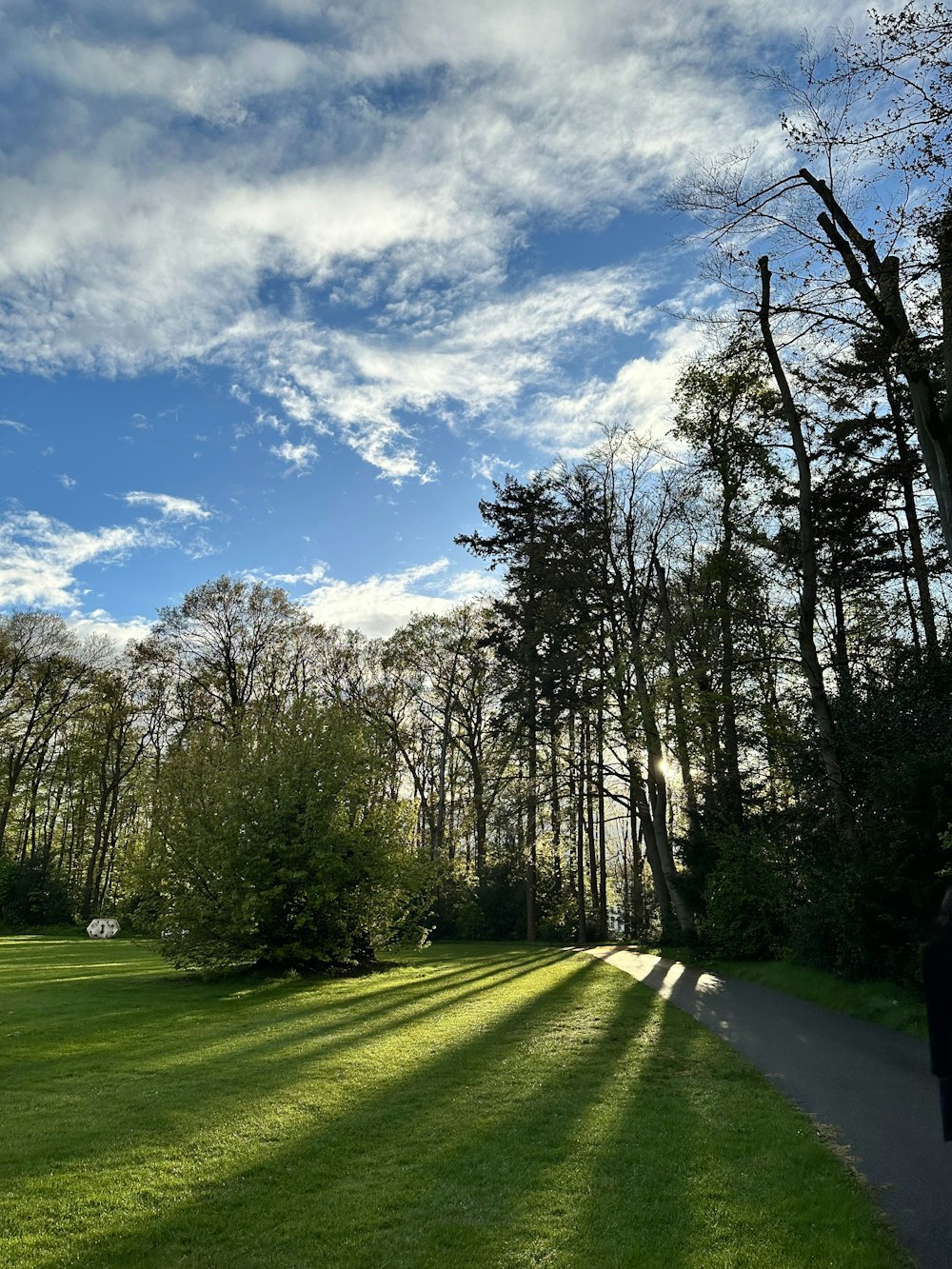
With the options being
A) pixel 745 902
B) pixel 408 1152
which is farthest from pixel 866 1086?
pixel 745 902

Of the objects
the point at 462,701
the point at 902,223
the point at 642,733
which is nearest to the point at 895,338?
the point at 902,223

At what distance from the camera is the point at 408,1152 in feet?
19.7

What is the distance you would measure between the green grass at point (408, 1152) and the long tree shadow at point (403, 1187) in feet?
0.07

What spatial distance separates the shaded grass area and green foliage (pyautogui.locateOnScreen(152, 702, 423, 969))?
798 cm

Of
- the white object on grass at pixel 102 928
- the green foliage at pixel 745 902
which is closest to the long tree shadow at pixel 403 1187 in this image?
the green foliage at pixel 745 902

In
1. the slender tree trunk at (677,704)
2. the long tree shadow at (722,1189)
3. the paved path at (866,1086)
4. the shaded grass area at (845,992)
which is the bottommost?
the long tree shadow at (722,1189)

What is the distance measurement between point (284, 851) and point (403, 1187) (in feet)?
42.4

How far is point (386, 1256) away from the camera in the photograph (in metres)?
4.37

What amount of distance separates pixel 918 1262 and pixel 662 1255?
Answer: 49.8 inches

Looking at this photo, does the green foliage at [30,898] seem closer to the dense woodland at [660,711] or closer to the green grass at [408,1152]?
the dense woodland at [660,711]

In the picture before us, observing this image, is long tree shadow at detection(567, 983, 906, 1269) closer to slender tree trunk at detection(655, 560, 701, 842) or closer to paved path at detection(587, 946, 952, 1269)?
paved path at detection(587, 946, 952, 1269)

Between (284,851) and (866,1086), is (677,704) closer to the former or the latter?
(284,851)

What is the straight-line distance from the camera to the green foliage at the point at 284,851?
1733 cm

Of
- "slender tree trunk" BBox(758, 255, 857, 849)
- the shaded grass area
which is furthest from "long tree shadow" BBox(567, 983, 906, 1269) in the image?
"slender tree trunk" BBox(758, 255, 857, 849)
